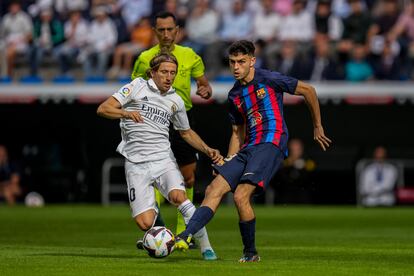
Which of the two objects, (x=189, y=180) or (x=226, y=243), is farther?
(x=226, y=243)

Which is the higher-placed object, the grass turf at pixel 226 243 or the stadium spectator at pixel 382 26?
the stadium spectator at pixel 382 26

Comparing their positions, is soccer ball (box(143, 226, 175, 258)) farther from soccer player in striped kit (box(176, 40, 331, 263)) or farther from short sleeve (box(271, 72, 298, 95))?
short sleeve (box(271, 72, 298, 95))

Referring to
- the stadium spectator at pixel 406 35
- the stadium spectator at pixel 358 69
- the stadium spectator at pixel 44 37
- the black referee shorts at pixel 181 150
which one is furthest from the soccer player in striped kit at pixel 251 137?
the stadium spectator at pixel 44 37

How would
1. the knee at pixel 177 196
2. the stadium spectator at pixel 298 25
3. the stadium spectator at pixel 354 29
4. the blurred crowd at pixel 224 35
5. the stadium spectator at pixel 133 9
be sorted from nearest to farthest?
the knee at pixel 177 196, the blurred crowd at pixel 224 35, the stadium spectator at pixel 354 29, the stadium spectator at pixel 298 25, the stadium spectator at pixel 133 9

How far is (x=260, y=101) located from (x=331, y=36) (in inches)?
637

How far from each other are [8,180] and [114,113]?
16.9 metres

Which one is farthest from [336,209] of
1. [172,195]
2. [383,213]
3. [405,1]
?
[172,195]

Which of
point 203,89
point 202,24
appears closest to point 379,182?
point 202,24

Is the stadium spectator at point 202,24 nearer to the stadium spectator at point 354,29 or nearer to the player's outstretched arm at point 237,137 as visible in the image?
the stadium spectator at point 354,29

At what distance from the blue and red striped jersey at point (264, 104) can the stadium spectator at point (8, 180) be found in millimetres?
16949

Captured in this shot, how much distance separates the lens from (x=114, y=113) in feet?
38.9

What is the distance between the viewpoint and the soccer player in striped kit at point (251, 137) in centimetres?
1144

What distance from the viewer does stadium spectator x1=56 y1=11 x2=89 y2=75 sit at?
28125mm

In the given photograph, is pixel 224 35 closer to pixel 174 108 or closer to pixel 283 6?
pixel 283 6
